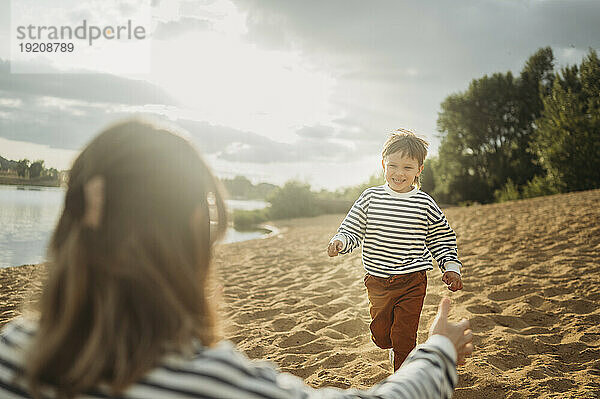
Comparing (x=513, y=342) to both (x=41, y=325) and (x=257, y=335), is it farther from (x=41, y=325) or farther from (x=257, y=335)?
(x=41, y=325)

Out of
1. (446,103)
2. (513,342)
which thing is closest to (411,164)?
(513,342)

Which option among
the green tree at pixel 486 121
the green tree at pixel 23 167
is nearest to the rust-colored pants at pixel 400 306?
the green tree at pixel 23 167

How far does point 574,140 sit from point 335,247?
56.2 feet

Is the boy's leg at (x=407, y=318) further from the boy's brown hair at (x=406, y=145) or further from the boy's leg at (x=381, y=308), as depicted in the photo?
the boy's brown hair at (x=406, y=145)

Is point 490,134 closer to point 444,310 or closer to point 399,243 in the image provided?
point 399,243

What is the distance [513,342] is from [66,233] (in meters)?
3.82

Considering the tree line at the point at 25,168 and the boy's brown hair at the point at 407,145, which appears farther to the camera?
the tree line at the point at 25,168

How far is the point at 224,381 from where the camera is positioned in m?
0.92

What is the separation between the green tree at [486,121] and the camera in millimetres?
28375

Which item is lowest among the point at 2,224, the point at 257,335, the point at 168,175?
the point at 257,335

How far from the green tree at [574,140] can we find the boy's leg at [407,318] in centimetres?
1598

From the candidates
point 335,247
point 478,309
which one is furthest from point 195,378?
point 478,309

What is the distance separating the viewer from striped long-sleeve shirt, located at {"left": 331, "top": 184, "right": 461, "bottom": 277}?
122 inches

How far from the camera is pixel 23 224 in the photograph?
1029cm
